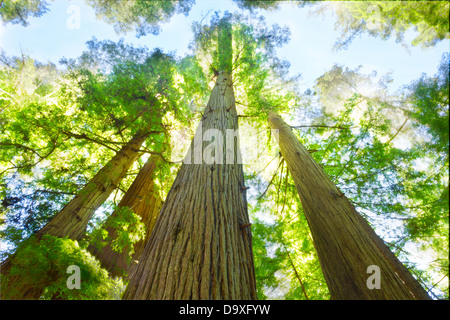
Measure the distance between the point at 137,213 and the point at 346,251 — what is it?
5143 mm

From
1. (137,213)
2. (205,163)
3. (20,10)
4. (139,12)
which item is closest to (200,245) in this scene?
(205,163)

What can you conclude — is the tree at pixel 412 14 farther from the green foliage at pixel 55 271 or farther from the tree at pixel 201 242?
the green foliage at pixel 55 271

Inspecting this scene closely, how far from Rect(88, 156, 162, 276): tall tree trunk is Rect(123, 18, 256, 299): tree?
2.82m

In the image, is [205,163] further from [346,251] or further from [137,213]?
[137,213]

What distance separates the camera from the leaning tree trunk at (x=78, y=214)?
235cm

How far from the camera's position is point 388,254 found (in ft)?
7.83

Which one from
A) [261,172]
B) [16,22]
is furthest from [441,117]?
[16,22]

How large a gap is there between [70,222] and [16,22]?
723 cm

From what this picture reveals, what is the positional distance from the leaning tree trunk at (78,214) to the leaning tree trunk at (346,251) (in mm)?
3663

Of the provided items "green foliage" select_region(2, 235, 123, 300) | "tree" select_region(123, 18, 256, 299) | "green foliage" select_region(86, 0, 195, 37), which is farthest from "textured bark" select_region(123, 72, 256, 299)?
"green foliage" select_region(86, 0, 195, 37)

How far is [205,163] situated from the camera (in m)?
2.26

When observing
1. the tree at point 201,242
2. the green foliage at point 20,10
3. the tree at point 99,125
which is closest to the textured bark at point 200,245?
the tree at point 201,242
